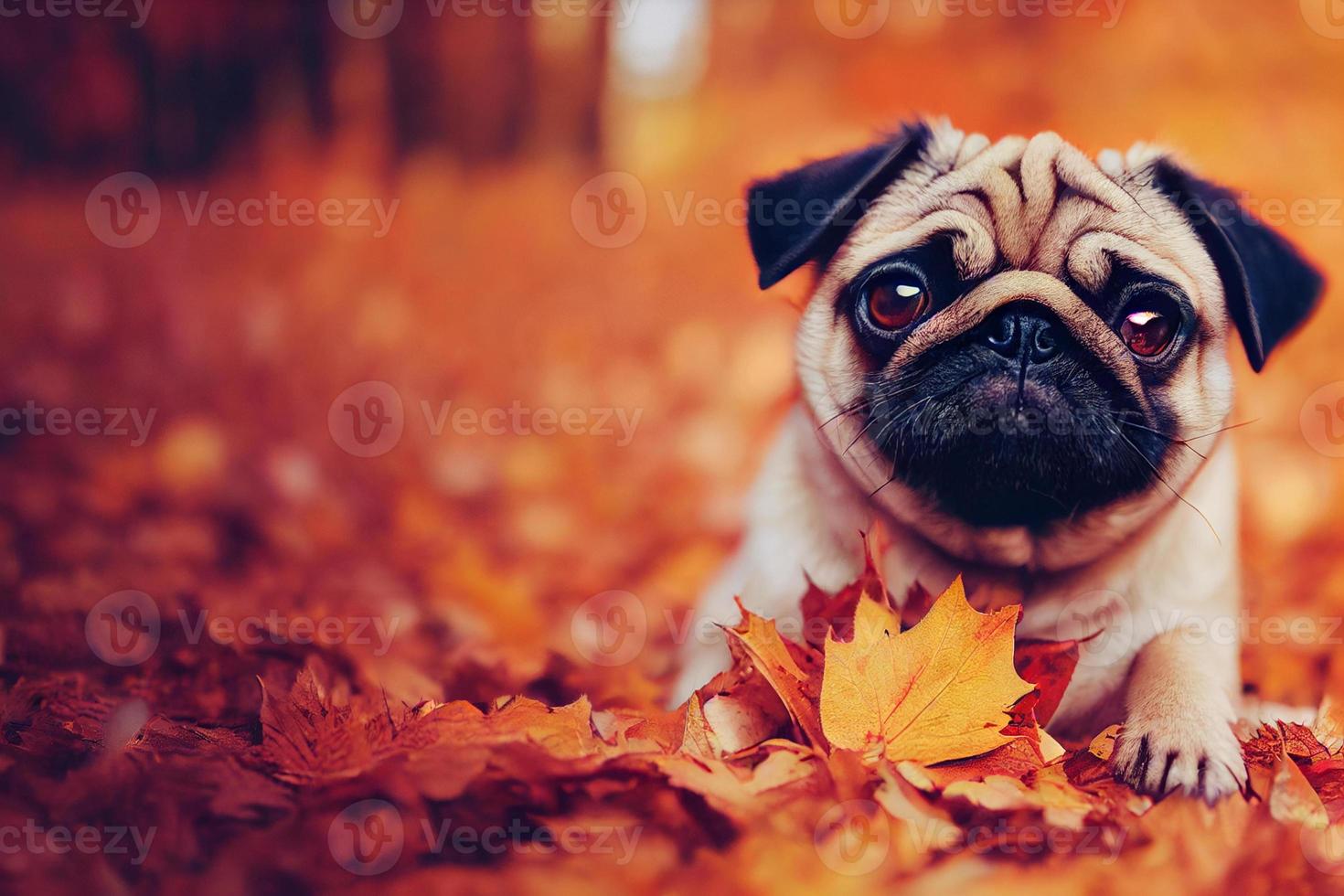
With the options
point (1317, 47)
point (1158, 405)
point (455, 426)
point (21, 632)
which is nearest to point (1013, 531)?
point (1158, 405)

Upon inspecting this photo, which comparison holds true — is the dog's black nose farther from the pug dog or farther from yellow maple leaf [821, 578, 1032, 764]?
yellow maple leaf [821, 578, 1032, 764]

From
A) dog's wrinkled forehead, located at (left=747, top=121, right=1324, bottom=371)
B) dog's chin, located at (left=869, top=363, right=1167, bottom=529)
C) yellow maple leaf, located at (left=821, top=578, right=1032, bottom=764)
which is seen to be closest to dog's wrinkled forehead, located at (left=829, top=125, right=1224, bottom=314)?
dog's wrinkled forehead, located at (left=747, top=121, right=1324, bottom=371)

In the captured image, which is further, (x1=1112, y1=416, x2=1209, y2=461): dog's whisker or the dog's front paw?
(x1=1112, y1=416, x2=1209, y2=461): dog's whisker

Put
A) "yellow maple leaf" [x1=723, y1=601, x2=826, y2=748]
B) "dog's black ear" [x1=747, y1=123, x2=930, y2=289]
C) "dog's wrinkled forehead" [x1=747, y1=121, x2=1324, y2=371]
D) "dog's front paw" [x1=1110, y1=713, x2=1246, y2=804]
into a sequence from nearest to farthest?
"dog's front paw" [x1=1110, y1=713, x2=1246, y2=804]
"yellow maple leaf" [x1=723, y1=601, x2=826, y2=748]
"dog's wrinkled forehead" [x1=747, y1=121, x2=1324, y2=371]
"dog's black ear" [x1=747, y1=123, x2=930, y2=289]

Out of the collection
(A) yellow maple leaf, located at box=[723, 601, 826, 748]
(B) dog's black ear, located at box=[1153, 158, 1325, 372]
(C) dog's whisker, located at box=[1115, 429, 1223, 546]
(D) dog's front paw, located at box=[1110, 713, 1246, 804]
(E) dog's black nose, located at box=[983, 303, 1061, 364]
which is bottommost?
(D) dog's front paw, located at box=[1110, 713, 1246, 804]

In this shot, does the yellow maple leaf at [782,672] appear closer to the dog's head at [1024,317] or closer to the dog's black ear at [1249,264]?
the dog's head at [1024,317]

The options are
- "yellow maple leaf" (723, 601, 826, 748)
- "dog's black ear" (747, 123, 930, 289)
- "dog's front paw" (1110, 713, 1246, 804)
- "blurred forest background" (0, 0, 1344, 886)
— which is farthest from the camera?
"blurred forest background" (0, 0, 1344, 886)

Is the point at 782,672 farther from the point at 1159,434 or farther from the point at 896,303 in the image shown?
the point at 1159,434
